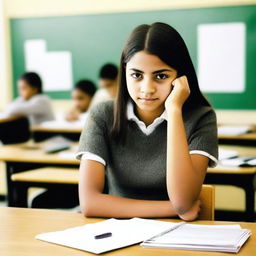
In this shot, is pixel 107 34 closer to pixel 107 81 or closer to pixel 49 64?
pixel 107 81

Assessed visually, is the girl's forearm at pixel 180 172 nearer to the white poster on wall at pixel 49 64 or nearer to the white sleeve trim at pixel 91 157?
the white sleeve trim at pixel 91 157

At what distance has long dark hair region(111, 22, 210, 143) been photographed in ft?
5.12

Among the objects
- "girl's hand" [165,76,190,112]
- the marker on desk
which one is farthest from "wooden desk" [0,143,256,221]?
the marker on desk

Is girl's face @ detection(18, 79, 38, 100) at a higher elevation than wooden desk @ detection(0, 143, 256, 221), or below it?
higher

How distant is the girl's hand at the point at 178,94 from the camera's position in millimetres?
1580

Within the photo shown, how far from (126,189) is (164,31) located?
546 millimetres

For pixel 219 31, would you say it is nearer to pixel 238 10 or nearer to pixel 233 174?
pixel 238 10

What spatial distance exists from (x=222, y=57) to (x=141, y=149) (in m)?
3.62

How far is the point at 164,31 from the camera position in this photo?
1.59 m

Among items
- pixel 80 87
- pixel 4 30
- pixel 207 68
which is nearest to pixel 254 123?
pixel 207 68

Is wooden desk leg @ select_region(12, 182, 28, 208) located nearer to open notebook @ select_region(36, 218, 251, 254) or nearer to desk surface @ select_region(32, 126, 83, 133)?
open notebook @ select_region(36, 218, 251, 254)

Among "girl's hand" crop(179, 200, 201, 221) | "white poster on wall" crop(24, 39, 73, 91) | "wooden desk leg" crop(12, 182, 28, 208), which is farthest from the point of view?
"white poster on wall" crop(24, 39, 73, 91)

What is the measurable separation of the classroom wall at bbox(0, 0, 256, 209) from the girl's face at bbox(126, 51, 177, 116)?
3.62 metres

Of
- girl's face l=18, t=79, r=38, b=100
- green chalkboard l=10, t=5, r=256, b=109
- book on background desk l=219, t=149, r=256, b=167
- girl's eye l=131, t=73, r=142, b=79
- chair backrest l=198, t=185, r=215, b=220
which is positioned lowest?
book on background desk l=219, t=149, r=256, b=167
